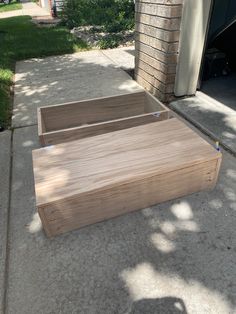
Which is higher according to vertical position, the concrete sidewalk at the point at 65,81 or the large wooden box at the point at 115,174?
the large wooden box at the point at 115,174

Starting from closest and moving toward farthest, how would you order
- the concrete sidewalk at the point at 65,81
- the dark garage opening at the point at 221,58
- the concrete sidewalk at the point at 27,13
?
Result: the dark garage opening at the point at 221,58 → the concrete sidewalk at the point at 65,81 → the concrete sidewalk at the point at 27,13

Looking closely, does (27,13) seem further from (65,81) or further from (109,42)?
(65,81)

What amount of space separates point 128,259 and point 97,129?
1655 mm

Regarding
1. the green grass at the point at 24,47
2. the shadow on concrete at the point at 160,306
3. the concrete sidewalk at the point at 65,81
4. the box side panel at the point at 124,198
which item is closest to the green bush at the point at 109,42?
the green grass at the point at 24,47

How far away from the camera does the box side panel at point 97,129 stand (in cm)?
323

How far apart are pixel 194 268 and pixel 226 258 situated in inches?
12.2

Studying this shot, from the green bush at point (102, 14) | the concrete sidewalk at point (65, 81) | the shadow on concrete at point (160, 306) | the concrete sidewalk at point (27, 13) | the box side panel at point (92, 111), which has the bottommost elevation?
the shadow on concrete at point (160, 306)

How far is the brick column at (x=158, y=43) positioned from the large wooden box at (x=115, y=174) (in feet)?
6.16

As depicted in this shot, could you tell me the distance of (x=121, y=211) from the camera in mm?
2738

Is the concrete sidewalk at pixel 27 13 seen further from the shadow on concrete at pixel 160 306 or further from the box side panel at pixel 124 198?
the shadow on concrete at pixel 160 306

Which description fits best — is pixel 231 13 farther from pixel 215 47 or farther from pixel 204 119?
pixel 204 119

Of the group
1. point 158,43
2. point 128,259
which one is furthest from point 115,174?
point 158,43

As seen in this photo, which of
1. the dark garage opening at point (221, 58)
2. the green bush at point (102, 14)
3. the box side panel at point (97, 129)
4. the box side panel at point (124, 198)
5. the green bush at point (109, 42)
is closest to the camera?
the box side panel at point (124, 198)

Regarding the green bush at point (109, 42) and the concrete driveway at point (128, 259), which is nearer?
the concrete driveway at point (128, 259)
